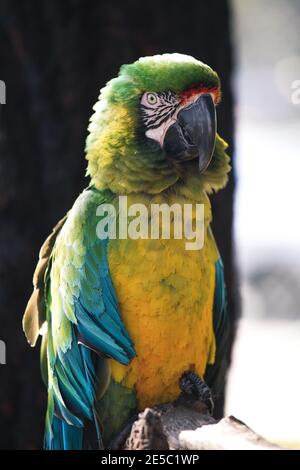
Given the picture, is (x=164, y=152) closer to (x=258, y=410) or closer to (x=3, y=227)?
(x=3, y=227)

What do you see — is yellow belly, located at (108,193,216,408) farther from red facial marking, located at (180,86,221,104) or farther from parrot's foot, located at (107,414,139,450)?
red facial marking, located at (180,86,221,104)

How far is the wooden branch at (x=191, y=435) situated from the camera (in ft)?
4.26

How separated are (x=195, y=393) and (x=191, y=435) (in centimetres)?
28

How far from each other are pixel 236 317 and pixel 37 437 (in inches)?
33.1

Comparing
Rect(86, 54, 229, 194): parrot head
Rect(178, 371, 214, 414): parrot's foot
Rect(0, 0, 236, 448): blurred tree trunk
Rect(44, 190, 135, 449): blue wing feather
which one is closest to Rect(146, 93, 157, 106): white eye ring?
Rect(86, 54, 229, 194): parrot head

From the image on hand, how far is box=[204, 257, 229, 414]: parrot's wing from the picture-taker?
1.80 metres

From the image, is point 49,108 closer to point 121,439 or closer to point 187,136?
point 187,136

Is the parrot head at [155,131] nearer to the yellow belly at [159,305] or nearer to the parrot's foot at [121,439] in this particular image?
the yellow belly at [159,305]

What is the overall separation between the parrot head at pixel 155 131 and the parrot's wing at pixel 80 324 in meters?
Result: 0.09

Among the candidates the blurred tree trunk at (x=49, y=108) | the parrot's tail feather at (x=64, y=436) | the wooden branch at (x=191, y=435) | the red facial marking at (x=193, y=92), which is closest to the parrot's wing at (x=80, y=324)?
the parrot's tail feather at (x=64, y=436)

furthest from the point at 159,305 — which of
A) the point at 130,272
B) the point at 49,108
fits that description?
the point at 49,108

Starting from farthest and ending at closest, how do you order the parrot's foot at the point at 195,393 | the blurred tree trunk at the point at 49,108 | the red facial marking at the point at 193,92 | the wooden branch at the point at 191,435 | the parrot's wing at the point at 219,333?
the blurred tree trunk at the point at 49,108, the parrot's wing at the point at 219,333, the parrot's foot at the point at 195,393, the red facial marking at the point at 193,92, the wooden branch at the point at 191,435

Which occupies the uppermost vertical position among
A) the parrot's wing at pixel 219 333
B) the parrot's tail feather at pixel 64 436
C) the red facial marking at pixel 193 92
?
the red facial marking at pixel 193 92

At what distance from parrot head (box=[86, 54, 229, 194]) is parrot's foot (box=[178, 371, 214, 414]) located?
0.45 m
